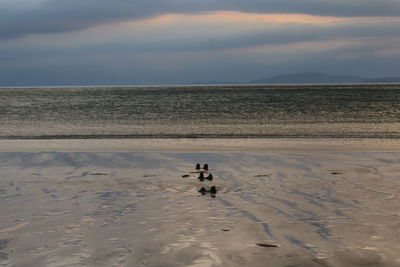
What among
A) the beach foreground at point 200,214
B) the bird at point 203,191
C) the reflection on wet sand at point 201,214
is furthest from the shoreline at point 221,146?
the bird at point 203,191

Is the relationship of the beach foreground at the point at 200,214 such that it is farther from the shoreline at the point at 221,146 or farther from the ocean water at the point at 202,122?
the ocean water at the point at 202,122

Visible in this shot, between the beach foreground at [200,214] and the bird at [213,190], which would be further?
the bird at [213,190]

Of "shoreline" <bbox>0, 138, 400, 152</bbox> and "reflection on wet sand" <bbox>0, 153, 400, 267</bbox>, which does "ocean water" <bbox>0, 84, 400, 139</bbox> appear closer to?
"shoreline" <bbox>0, 138, 400, 152</bbox>

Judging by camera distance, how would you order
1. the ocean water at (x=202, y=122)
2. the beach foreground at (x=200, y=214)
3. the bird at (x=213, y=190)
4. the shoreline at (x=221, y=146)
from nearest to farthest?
the beach foreground at (x=200, y=214) < the bird at (x=213, y=190) < the shoreline at (x=221, y=146) < the ocean water at (x=202, y=122)

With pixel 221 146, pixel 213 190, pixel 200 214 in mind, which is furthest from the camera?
pixel 221 146

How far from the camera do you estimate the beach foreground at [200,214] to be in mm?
8078

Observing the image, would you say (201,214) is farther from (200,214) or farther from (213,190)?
(213,190)

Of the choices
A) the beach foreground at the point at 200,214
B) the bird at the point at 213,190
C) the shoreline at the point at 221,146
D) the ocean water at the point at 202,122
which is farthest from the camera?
the ocean water at the point at 202,122

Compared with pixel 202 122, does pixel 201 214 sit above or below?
above

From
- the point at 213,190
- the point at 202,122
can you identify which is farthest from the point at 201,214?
the point at 202,122

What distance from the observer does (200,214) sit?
35.6 ft

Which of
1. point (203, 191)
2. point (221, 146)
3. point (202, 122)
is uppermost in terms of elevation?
point (203, 191)

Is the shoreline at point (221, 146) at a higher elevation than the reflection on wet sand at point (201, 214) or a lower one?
lower

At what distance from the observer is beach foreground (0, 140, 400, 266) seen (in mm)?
8078
